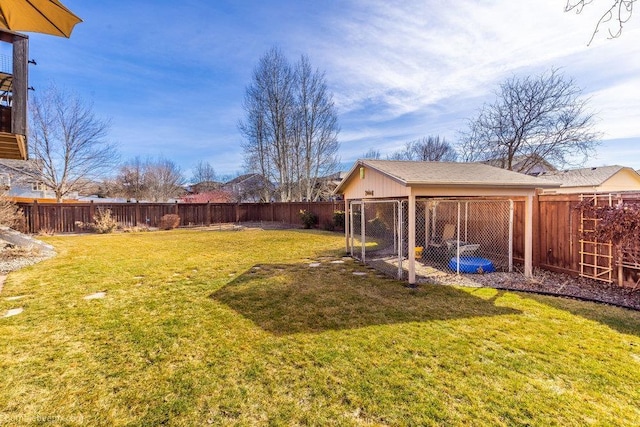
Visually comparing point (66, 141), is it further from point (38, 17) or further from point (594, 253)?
point (594, 253)

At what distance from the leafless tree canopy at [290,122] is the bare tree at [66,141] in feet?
34.5

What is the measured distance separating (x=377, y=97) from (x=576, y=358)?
1563 centimetres

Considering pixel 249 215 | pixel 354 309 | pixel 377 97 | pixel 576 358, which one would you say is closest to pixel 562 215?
pixel 576 358

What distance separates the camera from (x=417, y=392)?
2314 millimetres

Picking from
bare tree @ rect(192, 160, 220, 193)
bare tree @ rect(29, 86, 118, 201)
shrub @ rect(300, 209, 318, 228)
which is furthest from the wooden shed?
bare tree @ rect(192, 160, 220, 193)

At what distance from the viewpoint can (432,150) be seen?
30359 millimetres

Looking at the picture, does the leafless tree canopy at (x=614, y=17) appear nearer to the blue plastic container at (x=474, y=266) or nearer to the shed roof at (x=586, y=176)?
the blue plastic container at (x=474, y=266)

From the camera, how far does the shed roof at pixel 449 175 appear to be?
5.34 metres

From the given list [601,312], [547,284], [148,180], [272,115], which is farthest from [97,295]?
[148,180]

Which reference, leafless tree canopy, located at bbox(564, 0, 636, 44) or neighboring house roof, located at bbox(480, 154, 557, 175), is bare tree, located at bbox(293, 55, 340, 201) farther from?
leafless tree canopy, located at bbox(564, 0, 636, 44)

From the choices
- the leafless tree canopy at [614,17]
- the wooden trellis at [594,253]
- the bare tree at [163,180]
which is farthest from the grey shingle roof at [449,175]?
the bare tree at [163,180]

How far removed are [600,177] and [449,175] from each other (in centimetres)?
1620

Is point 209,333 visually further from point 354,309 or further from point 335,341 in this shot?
point 354,309

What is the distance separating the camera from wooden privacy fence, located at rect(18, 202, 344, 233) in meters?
14.4
